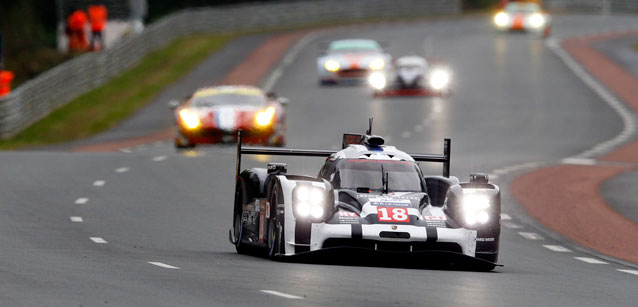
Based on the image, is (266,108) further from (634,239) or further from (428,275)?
(428,275)

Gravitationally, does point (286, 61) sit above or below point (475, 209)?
above

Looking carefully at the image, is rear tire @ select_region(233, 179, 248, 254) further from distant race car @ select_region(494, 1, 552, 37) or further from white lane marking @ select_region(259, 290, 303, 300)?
distant race car @ select_region(494, 1, 552, 37)

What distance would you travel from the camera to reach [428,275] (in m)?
14.3

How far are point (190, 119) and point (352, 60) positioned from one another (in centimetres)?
1890

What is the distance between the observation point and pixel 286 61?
6034 cm

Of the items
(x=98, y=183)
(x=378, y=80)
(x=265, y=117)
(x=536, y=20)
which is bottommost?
(x=98, y=183)

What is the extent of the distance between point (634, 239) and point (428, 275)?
683 centimetres

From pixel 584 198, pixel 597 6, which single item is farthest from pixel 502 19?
pixel 584 198

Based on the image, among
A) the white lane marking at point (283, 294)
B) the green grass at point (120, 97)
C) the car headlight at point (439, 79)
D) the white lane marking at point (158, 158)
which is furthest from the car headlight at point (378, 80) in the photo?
the white lane marking at point (283, 294)

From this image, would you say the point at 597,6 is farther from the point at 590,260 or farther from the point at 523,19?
the point at 590,260

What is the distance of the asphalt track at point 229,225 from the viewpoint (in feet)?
39.9

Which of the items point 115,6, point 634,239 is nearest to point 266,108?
point 634,239

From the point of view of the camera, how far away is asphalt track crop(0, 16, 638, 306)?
12172 mm

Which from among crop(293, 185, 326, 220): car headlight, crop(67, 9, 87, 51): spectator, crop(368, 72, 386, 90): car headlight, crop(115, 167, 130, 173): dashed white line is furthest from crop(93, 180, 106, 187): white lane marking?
crop(67, 9, 87, 51): spectator
